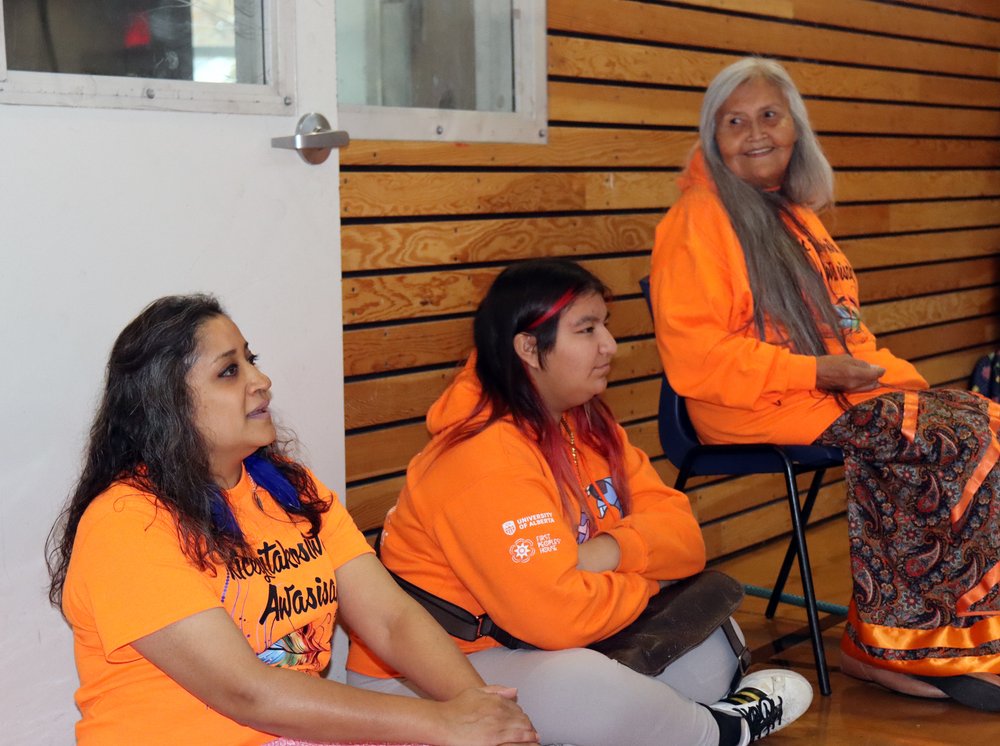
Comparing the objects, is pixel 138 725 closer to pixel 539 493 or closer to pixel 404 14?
pixel 539 493

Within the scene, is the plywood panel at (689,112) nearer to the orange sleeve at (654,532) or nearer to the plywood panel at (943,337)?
the plywood panel at (943,337)

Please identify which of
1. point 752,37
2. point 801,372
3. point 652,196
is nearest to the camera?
point 801,372

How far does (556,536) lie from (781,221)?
49.3 inches

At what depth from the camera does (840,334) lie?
2.85 m

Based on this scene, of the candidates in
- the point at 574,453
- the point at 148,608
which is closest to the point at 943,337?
the point at 574,453

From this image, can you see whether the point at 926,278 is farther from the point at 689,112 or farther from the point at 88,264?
the point at 88,264

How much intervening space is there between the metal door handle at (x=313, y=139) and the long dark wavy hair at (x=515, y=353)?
0.46 m

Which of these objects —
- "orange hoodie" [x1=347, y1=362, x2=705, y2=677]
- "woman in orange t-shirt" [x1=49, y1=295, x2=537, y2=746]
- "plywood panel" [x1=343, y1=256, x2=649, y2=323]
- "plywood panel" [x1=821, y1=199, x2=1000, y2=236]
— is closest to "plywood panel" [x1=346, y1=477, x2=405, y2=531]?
"plywood panel" [x1=343, y1=256, x2=649, y2=323]

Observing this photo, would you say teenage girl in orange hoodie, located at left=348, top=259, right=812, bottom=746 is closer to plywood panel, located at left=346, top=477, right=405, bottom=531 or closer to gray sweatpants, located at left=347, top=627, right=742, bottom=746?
gray sweatpants, located at left=347, top=627, right=742, bottom=746

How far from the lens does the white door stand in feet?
6.59

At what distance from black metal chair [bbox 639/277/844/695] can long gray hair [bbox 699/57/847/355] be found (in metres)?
0.24

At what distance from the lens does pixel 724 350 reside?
2701 mm

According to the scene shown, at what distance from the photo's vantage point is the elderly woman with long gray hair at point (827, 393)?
2553 mm

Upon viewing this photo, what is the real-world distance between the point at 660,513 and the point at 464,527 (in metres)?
0.47
